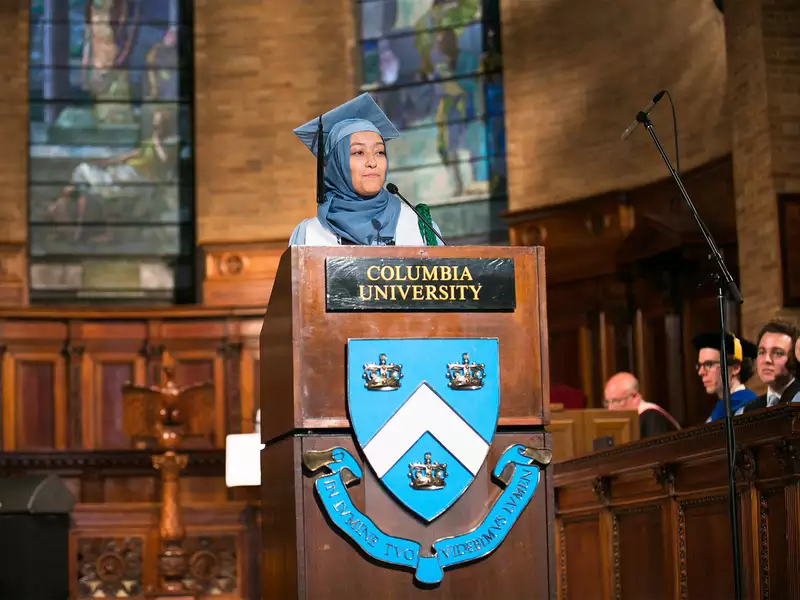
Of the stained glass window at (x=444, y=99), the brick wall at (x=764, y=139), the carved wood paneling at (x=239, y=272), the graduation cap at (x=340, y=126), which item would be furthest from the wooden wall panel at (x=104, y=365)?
the graduation cap at (x=340, y=126)

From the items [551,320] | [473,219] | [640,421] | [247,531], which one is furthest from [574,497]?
[473,219]

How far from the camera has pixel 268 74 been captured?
14.3 m

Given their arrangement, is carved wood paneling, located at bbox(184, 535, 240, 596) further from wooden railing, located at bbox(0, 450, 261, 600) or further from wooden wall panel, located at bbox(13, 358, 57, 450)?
wooden wall panel, located at bbox(13, 358, 57, 450)

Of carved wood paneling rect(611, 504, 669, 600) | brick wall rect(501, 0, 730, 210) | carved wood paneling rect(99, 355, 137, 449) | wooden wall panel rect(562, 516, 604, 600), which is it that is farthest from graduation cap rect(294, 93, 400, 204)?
carved wood paneling rect(99, 355, 137, 449)

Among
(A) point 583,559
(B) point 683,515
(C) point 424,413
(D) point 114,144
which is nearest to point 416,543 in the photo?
(C) point 424,413

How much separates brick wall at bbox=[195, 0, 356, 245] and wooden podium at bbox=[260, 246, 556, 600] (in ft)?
36.8

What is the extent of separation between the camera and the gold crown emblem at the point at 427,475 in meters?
2.74

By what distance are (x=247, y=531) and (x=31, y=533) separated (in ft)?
5.03

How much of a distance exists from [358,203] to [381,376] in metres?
0.64

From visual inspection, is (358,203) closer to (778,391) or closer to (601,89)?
(778,391)

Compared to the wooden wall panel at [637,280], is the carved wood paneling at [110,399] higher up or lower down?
lower down

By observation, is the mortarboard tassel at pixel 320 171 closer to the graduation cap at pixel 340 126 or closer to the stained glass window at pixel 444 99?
the graduation cap at pixel 340 126

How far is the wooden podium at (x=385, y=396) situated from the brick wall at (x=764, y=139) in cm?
676

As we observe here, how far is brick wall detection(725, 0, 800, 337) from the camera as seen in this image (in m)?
9.47
